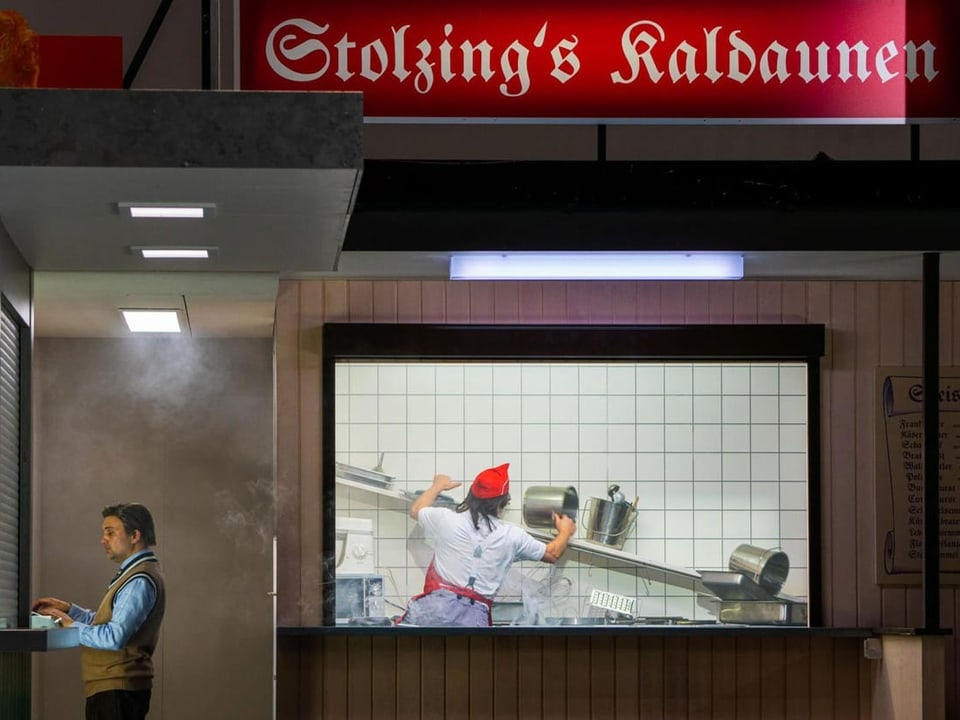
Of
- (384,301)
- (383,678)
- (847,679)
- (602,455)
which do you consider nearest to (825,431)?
(602,455)

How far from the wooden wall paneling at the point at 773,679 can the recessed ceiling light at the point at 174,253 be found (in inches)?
142

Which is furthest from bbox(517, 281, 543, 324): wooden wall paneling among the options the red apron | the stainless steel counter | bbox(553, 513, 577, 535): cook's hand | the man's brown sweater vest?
the stainless steel counter

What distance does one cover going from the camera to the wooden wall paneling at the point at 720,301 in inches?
262

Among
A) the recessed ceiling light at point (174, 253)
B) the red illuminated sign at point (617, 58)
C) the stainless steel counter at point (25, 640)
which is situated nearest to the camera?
the stainless steel counter at point (25, 640)

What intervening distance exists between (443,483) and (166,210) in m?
3.27

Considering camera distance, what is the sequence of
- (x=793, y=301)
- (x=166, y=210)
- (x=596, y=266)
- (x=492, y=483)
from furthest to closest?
1. (x=793, y=301)
2. (x=492, y=483)
3. (x=596, y=266)
4. (x=166, y=210)

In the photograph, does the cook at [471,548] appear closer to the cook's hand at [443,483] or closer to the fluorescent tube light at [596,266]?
the cook's hand at [443,483]

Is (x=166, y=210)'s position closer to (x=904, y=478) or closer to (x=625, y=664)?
(x=625, y=664)

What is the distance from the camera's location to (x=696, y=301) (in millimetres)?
6656

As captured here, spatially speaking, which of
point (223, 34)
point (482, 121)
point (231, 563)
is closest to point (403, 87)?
point (482, 121)

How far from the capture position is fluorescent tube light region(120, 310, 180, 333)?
15.5 ft

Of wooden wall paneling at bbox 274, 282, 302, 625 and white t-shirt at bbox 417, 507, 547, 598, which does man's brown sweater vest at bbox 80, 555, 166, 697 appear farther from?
white t-shirt at bbox 417, 507, 547, 598

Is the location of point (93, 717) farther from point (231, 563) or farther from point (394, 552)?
point (394, 552)

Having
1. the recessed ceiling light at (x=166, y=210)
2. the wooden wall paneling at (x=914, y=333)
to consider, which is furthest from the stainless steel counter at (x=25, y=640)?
the wooden wall paneling at (x=914, y=333)
